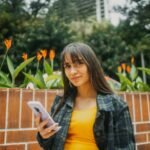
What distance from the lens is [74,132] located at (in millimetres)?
1649

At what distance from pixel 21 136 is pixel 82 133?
0.60 metres

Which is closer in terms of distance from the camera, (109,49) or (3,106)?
(3,106)

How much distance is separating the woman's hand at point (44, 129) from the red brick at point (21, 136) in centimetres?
44

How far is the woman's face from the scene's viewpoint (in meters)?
1.71

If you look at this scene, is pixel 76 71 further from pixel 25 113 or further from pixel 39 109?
pixel 25 113

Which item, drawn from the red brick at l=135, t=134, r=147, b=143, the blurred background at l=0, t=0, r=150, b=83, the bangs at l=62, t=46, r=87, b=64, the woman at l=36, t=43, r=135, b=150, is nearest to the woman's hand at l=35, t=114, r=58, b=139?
the woman at l=36, t=43, r=135, b=150

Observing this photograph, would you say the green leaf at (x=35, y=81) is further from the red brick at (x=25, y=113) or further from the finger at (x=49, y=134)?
the finger at (x=49, y=134)

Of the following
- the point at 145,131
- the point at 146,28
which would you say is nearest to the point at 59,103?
the point at 145,131

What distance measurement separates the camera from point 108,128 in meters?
1.62

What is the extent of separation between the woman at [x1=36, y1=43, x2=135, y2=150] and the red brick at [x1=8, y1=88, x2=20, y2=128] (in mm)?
361

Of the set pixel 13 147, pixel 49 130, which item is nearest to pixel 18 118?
pixel 13 147

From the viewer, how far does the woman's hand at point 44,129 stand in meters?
1.54

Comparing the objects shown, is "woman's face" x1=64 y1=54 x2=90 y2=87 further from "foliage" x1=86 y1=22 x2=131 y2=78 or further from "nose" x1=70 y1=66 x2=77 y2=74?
"foliage" x1=86 y1=22 x2=131 y2=78

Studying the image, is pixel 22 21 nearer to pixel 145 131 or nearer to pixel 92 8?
pixel 145 131
